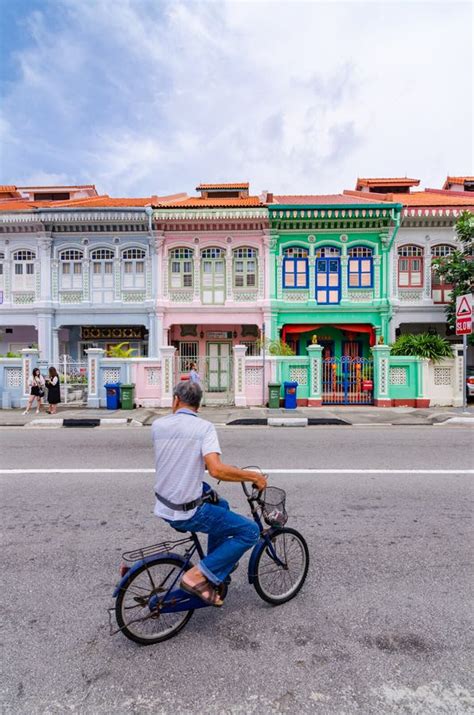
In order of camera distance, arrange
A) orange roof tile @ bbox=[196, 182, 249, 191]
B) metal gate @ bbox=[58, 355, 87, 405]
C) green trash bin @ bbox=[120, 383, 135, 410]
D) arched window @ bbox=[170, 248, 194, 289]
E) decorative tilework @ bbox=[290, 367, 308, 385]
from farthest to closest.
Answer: orange roof tile @ bbox=[196, 182, 249, 191], arched window @ bbox=[170, 248, 194, 289], metal gate @ bbox=[58, 355, 87, 405], decorative tilework @ bbox=[290, 367, 308, 385], green trash bin @ bbox=[120, 383, 135, 410]

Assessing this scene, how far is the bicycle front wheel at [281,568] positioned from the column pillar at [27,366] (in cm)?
1351

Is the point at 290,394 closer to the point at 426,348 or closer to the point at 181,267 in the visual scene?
the point at 426,348

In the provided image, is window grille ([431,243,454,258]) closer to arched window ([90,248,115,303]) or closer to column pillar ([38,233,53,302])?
arched window ([90,248,115,303])

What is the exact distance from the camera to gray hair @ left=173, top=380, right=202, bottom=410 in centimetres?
263

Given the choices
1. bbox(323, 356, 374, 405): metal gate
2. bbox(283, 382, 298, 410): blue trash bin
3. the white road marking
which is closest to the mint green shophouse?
bbox(323, 356, 374, 405): metal gate

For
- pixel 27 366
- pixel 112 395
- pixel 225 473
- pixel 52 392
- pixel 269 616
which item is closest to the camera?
pixel 225 473

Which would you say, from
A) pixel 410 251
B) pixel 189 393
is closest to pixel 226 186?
pixel 410 251

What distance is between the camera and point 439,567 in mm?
3504

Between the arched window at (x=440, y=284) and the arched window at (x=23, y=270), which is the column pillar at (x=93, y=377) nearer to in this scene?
the arched window at (x=23, y=270)

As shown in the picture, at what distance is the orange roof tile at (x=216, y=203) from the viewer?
704 inches

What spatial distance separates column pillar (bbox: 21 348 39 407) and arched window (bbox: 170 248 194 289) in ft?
21.8

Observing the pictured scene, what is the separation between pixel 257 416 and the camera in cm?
1234

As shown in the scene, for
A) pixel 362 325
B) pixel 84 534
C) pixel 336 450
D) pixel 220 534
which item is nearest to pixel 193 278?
pixel 362 325

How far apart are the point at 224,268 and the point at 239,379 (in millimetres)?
6191
